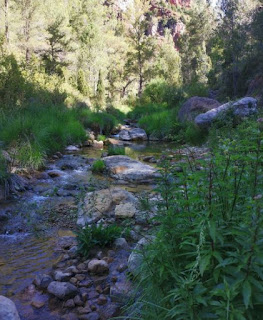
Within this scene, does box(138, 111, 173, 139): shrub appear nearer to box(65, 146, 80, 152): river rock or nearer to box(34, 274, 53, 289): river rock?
box(65, 146, 80, 152): river rock

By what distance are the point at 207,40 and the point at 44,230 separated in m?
39.8

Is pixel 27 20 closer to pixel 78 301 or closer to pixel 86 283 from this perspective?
pixel 86 283

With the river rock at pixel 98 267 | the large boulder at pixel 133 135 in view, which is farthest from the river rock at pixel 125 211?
the large boulder at pixel 133 135

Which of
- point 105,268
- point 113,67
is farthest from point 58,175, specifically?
point 113,67

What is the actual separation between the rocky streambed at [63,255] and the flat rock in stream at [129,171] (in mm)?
687

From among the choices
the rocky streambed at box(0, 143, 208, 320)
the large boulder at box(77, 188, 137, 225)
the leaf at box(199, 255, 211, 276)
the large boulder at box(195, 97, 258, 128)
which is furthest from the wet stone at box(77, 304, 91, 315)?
the large boulder at box(195, 97, 258, 128)

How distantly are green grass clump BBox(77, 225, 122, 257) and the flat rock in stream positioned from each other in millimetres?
3100

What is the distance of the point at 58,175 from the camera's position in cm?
741

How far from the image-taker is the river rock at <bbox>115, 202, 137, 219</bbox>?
4538 millimetres

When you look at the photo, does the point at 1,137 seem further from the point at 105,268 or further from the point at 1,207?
the point at 105,268

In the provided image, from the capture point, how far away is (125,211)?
4.59m

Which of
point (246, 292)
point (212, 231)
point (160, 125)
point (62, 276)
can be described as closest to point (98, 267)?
point (62, 276)

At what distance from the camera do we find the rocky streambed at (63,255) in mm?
2689

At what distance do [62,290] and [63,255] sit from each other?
79 cm
